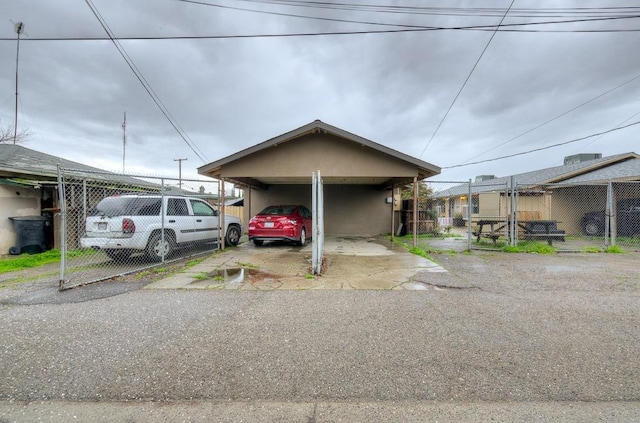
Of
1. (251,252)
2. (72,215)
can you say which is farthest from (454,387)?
(72,215)

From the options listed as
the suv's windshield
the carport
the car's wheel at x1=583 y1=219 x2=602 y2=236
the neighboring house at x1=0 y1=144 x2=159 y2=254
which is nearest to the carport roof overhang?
the carport

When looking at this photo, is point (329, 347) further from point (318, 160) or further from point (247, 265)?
point (318, 160)

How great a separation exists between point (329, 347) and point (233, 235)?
8440 millimetres

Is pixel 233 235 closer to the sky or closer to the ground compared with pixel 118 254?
closer to the sky

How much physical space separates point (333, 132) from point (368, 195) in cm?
620

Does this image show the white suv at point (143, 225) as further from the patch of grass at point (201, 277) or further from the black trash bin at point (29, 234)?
the black trash bin at point (29, 234)

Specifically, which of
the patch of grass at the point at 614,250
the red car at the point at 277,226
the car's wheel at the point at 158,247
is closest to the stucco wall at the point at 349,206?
the red car at the point at 277,226

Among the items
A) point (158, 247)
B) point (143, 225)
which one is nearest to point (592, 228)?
point (158, 247)

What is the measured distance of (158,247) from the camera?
7.32 meters

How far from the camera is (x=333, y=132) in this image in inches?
358

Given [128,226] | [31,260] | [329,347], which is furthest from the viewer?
[31,260]

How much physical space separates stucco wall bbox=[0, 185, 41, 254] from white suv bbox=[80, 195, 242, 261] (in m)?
3.99

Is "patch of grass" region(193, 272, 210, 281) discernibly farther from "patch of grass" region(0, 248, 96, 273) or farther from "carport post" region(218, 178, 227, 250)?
"patch of grass" region(0, 248, 96, 273)

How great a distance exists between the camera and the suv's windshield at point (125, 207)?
655 cm
